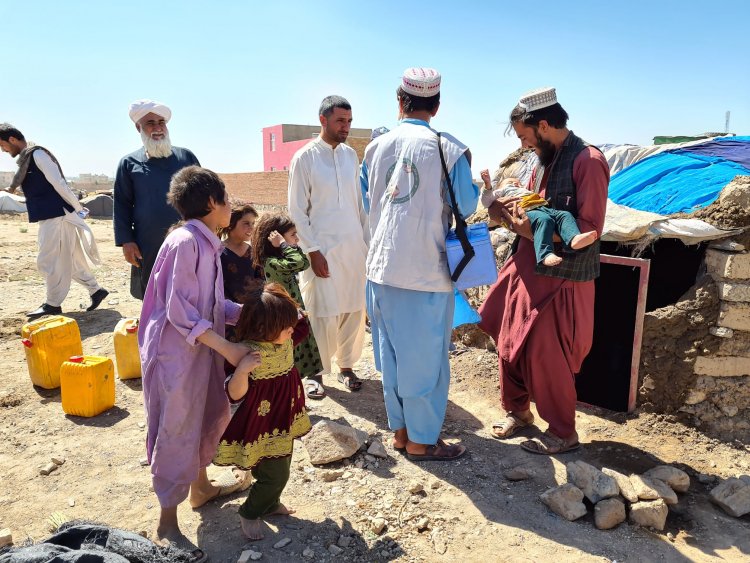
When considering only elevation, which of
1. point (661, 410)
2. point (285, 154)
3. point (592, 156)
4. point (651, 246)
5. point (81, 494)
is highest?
point (285, 154)

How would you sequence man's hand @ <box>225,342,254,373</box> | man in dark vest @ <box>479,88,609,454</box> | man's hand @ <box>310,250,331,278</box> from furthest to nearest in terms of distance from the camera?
man's hand @ <box>310,250,331,278</box>, man in dark vest @ <box>479,88,609,454</box>, man's hand @ <box>225,342,254,373</box>

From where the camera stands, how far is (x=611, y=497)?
2746 mm

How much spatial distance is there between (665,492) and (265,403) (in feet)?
6.76

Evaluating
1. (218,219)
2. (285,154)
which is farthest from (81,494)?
(285,154)

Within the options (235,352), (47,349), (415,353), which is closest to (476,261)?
(415,353)

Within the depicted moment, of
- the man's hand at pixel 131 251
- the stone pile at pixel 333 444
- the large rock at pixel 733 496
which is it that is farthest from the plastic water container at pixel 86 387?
the large rock at pixel 733 496

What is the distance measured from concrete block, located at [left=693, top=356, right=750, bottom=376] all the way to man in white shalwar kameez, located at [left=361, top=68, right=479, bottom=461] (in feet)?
5.58

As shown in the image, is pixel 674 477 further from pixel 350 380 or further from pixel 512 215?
pixel 350 380

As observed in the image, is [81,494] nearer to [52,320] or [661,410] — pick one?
[52,320]

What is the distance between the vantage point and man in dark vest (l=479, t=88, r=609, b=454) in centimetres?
306

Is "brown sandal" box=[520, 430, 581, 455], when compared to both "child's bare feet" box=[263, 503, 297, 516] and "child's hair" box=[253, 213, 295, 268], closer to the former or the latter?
"child's bare feet" box=[263, 503, 297, 516]

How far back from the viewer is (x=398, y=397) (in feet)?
10.8

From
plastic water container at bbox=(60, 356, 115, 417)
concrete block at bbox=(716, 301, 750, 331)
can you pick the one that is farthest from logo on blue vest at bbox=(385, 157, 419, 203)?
plastic water container at bbox=(60, 356, 115, 417)

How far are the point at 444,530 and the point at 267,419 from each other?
1015 mm
